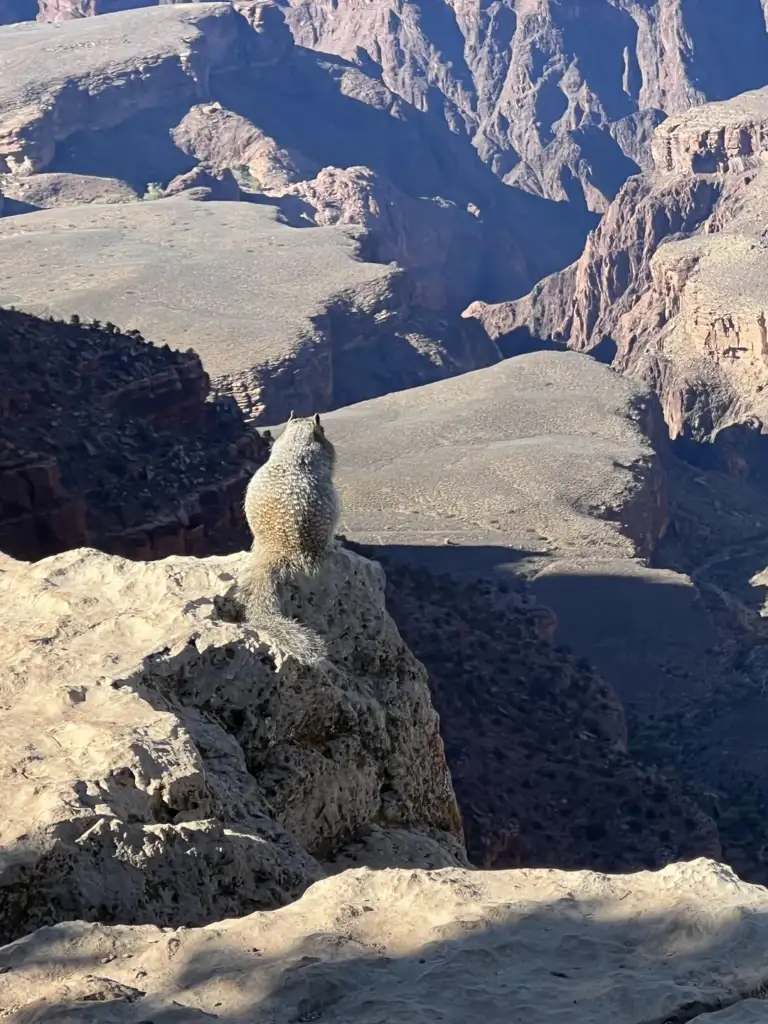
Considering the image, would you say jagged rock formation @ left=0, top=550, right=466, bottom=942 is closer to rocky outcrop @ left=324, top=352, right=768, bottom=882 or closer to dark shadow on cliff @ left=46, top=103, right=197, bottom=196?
rocky outcrop @ left=324, top=352, right=768, bottom=882

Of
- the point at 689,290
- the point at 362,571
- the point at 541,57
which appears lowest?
the point at 689,290

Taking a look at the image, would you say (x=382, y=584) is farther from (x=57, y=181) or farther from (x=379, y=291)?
(x=57, y=181)

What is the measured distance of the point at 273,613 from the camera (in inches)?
435

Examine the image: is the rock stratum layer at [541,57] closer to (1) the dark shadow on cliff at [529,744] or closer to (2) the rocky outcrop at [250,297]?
(2) the rocky outcrop at [250,297]

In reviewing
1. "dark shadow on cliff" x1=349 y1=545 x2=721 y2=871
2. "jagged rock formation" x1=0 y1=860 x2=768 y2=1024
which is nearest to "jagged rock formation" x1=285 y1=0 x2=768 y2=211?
"dark shadow on cliff" x1=349 y1=545 x2=721 y2=871

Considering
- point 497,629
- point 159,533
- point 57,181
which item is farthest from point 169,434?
point 57,181

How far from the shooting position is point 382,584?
12336 mm

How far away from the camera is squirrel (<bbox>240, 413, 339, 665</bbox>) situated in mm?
10922

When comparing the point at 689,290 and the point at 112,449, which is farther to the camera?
the point at 689,290

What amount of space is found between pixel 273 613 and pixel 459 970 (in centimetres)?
431

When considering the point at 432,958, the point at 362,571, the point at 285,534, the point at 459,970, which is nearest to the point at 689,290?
the point at 362,571

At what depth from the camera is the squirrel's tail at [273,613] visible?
35.2 ft

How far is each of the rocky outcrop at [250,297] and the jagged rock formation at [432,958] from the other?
181 ft

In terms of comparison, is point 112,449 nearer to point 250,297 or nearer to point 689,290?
point 250,297
